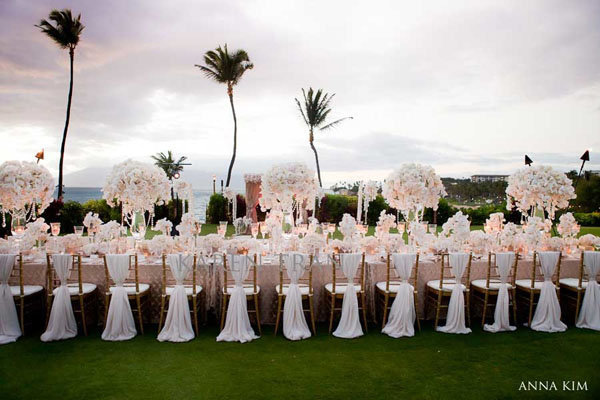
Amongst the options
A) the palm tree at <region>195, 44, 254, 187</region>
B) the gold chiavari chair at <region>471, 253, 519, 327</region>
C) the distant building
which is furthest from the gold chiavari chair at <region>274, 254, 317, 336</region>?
the palm tree at <region>195, 44, 254, 187</region>

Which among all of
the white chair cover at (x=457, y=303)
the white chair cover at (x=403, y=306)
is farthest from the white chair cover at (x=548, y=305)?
the white chair cover at (x=403, y=306)

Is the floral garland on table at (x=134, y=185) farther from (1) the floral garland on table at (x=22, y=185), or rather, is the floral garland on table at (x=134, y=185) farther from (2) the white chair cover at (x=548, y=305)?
(2) the white chair cover at (x=548, y=305)

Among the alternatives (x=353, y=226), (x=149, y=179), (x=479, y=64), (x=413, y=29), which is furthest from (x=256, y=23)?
(x=353, y=226)

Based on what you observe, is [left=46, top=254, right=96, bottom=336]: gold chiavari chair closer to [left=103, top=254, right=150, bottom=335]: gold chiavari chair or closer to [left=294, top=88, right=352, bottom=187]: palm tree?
[left=103, top=254, right=150, bottom=335]: gold chiavari chair

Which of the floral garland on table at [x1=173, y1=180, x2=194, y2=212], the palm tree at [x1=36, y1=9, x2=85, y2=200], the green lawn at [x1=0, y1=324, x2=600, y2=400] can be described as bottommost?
the green lawn at [x1=0, y1=324, x2=600, y2=400]

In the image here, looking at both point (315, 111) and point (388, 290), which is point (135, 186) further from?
point (315, 111)

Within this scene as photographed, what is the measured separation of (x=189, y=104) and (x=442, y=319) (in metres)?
16.7

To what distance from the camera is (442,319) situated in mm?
5328

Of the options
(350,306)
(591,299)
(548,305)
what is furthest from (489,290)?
(350,306)

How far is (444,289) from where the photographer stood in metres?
4.99

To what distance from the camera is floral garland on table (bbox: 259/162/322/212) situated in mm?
5508

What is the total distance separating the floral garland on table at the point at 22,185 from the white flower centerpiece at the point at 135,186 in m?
1.22

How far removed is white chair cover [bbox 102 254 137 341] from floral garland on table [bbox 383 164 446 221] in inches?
149

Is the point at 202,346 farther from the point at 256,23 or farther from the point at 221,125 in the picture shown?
the point at 221,125
